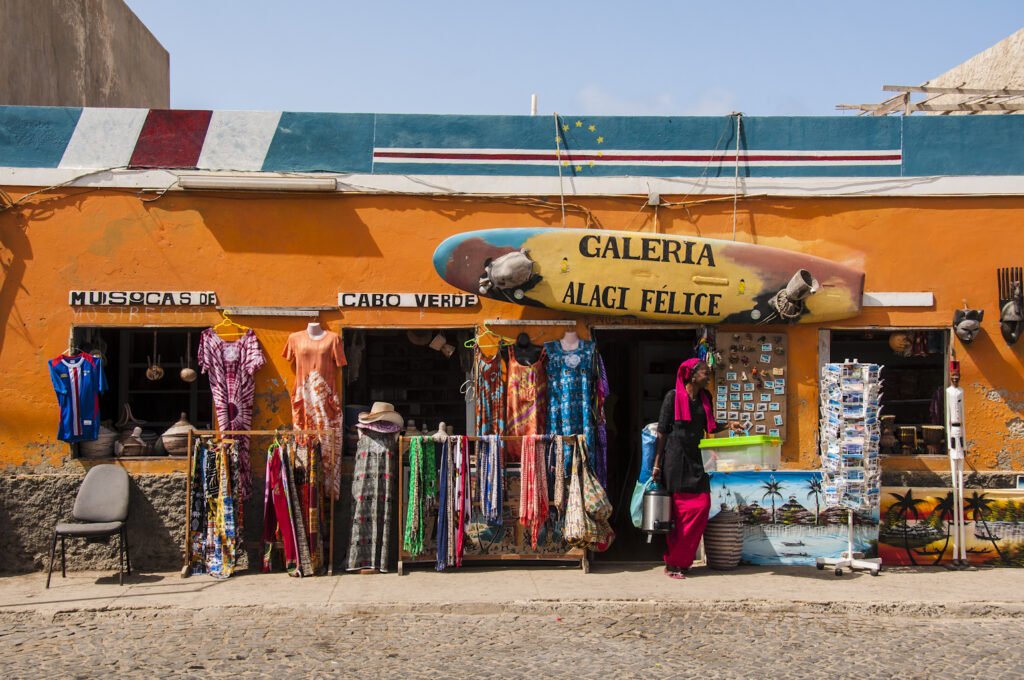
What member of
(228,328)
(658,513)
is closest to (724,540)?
(658,513)

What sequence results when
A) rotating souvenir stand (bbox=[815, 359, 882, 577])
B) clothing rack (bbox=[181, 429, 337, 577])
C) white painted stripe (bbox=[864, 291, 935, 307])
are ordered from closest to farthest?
clothing rack (bbox=[181, 429, 337, 577]) → rotating souvenir stand (bbox=[815, 359, 882, 577]) → white painted stripe (bbox=[864, 291, 935, 307])

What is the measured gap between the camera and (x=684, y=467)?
311 inches

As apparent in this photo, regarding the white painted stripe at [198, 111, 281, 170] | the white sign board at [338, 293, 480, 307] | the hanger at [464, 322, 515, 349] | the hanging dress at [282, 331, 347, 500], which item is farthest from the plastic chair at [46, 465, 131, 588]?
the hanger at [464, 322, 515, 349]

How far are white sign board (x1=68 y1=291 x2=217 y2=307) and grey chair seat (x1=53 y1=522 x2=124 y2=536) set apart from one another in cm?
200

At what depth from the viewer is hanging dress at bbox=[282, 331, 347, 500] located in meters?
8.30

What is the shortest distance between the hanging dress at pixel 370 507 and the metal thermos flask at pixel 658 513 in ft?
7.42

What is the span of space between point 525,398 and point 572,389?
440 millimetres

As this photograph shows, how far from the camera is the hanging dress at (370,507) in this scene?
26.3ft

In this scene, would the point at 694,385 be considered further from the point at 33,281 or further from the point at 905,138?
the point at 33,281

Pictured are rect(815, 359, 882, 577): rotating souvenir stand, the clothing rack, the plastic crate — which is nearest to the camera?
the clothing rack

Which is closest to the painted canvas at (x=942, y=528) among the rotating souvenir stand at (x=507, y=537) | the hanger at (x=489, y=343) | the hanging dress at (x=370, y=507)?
the rotating souvenir stand at (x=507, y=537)

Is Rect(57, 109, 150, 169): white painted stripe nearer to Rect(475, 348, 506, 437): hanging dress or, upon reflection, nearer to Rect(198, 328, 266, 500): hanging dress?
Rect(198, 328, 266, 500): hanging dress

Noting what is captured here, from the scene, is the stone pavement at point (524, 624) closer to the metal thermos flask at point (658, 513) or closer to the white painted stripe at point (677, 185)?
the metal thermos flask at point (658, 513)

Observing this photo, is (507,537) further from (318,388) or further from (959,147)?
(959,147)
